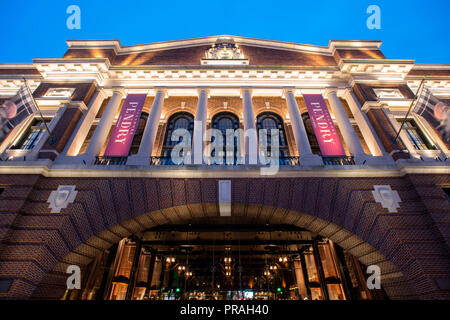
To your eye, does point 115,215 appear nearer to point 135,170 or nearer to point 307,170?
point 135,170

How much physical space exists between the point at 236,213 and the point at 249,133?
4300mm

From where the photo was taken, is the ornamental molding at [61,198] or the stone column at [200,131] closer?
the ornamental molding at [61,198]

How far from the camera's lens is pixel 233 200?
358 inches

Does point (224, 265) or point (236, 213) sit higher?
point (236, 213)

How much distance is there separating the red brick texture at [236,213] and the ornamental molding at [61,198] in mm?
215

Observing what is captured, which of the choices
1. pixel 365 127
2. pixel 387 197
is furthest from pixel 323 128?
pixel 387 197

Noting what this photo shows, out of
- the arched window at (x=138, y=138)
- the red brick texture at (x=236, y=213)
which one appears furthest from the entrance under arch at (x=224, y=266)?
the arched window at (x=138, y=138)

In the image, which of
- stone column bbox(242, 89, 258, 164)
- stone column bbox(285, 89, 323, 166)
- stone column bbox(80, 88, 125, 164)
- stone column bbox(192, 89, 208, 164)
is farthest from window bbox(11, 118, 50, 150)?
stone column bbox(285, 89, 323, 166)

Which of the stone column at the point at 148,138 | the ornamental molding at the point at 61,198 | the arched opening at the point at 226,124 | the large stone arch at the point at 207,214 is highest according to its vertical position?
the arched opening at the point at 226,124

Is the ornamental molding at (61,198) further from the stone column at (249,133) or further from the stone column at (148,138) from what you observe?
the stone column at (249,133)

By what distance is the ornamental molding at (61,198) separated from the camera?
866 centimetres

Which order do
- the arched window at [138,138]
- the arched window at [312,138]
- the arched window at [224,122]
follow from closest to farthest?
the arched window at [138,138]
the arched window at [312,138]
the arched window at [224,122]

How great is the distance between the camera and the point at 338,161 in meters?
10.2

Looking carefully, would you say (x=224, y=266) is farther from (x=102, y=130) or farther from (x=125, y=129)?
(x=102, y=130)
